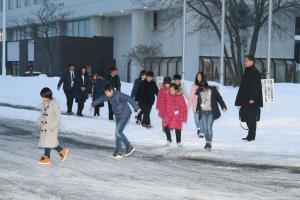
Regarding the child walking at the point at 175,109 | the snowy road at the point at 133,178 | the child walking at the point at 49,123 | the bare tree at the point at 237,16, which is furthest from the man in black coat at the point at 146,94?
the bare tree at the point at 237,16

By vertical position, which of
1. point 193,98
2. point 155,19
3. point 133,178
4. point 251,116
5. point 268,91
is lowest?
point 133,178

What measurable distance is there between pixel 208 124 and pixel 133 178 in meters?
3.59

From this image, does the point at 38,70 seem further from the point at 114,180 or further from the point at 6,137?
the point at 114,180

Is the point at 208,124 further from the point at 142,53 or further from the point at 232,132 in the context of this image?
the point at 142,53

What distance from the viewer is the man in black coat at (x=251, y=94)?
13.1 meters

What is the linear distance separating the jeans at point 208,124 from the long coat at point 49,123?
134 inches

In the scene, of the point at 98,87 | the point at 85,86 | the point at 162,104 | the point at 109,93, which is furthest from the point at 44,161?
the point at 85,86

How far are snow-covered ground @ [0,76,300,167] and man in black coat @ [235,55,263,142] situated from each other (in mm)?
649

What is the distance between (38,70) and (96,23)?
7.82 meters

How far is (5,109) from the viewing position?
2286 centimetres

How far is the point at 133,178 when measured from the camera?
9.00m

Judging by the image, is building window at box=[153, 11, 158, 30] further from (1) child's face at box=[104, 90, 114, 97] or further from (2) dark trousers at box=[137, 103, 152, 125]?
(1) child's face at box=[104, 90, 114, 97]

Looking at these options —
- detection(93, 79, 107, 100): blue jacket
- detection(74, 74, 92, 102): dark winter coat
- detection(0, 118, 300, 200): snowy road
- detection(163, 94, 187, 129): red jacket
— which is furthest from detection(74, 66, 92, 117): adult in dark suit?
detection(163, 94, 187, 129): red jacket

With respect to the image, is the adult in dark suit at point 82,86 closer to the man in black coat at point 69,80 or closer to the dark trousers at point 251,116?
the man in black coat at point 69,80
